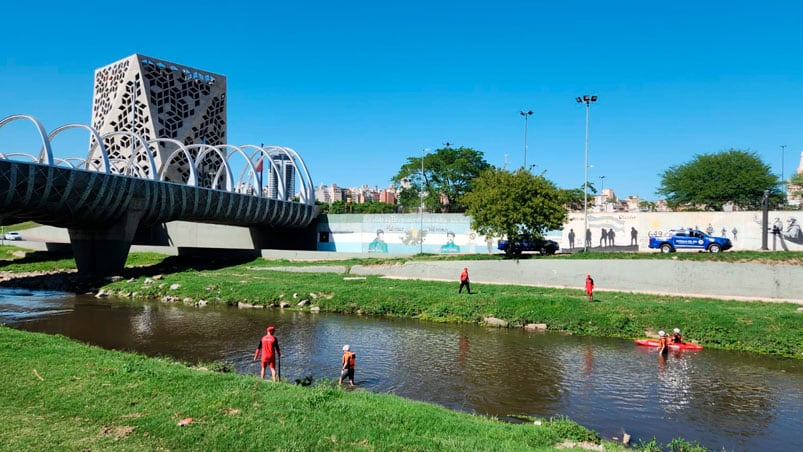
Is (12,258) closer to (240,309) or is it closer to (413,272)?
(240,309)

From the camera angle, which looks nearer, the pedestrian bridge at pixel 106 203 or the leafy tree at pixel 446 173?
the pedestrian bridge at pixel 106 203

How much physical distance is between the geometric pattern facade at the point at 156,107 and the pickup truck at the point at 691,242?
8010 centimetres

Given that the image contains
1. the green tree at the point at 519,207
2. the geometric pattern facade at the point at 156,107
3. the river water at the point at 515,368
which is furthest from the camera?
the geometric pattern facade at the point at 156,107

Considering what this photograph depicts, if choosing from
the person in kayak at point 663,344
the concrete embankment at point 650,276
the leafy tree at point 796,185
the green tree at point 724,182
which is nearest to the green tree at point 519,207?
the concrete embankment at point 650,276

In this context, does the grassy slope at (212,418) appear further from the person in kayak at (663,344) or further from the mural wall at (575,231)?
the mural wall at (575,231)

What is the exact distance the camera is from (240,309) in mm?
32375

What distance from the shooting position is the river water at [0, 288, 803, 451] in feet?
44.0

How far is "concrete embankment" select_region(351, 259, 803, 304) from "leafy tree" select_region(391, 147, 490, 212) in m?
52.8

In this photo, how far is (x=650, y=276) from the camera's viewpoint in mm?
32688

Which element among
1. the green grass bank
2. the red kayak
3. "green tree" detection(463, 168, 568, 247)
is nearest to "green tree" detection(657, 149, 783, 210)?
"green tree" detection(463, 168, 568, 247)

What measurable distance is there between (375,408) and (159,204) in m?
41.1

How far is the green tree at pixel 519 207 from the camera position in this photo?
40.4 m

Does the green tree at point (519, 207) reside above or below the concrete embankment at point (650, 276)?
above

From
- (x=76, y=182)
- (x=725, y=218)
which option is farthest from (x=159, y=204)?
(x=725, y=218)
